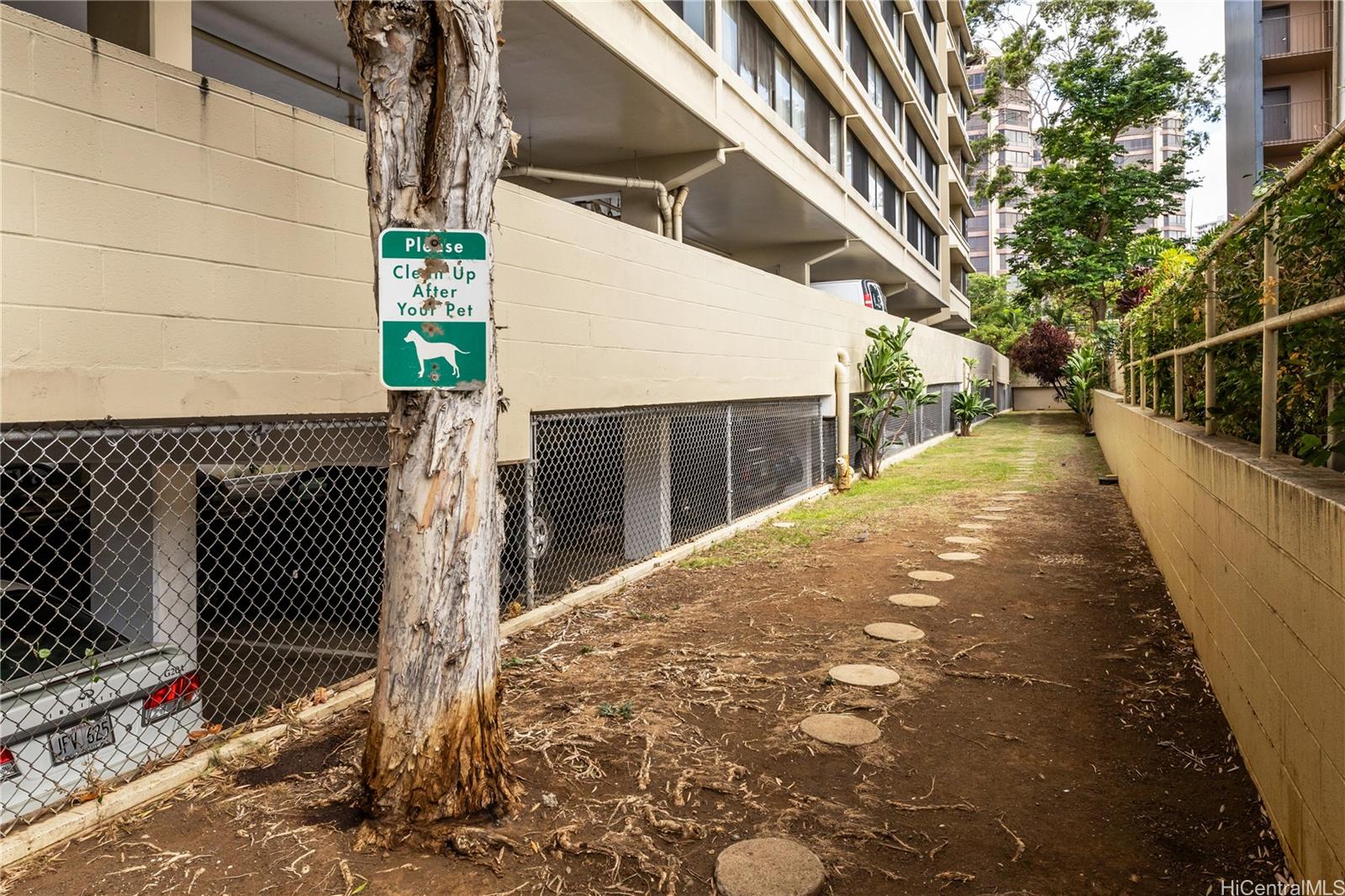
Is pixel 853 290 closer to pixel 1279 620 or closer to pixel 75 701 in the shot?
pixel 1279 620

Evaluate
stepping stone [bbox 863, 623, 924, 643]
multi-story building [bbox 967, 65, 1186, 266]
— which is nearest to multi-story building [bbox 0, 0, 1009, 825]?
stepping stone [bbox 863, 623, 924, 643]

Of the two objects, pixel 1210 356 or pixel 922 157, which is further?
pixel 922 157

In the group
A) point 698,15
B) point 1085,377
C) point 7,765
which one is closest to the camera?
point 7,765

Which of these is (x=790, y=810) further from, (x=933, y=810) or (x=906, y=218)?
(x=906, y=218)

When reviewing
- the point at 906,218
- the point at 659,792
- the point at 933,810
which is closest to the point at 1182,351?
the point at 933,810

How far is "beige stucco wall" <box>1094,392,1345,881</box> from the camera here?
2.36 meters

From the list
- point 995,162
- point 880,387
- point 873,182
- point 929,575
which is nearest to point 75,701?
point 929,575

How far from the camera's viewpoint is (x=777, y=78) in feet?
41.7

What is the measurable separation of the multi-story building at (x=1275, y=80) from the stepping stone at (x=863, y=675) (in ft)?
62.0

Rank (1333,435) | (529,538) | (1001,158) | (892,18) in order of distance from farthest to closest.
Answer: (1001,158) < (892,18) < (529,538) < (1333,435)

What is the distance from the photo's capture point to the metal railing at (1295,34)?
21.8 m

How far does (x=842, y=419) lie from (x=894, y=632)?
7775 mm

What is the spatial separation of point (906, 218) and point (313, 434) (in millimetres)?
19650

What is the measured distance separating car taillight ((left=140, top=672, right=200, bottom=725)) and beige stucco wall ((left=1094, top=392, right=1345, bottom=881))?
4133 millimetres
